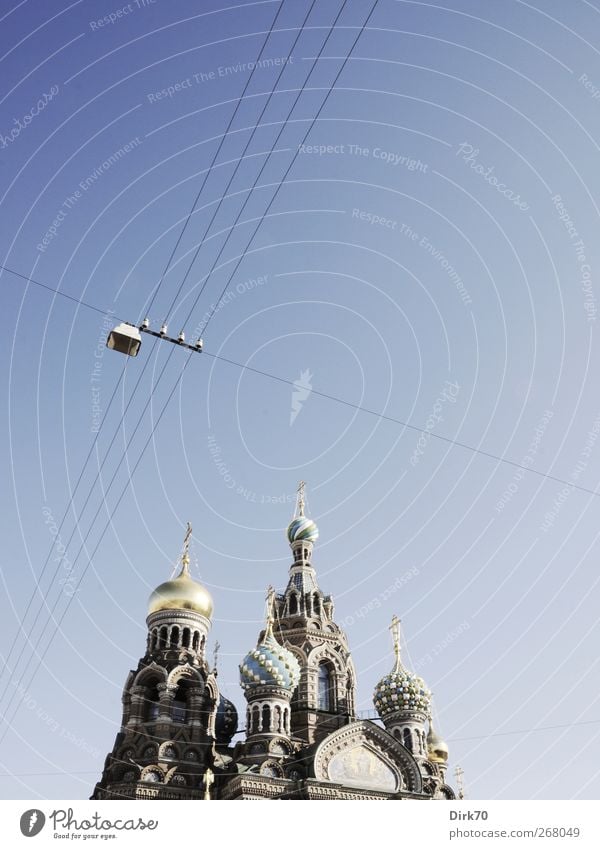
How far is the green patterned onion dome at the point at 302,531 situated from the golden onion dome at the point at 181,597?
8.17 meters

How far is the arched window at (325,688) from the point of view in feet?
106

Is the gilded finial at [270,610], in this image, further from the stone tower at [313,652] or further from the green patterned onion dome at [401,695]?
the green patterned onion dome at [401,695]

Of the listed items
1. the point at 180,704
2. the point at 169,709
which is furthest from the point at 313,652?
the point at 169,709

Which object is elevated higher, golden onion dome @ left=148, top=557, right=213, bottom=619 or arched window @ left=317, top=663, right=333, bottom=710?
golden onion dome @ left=148, top=557, right=213, bottom=619

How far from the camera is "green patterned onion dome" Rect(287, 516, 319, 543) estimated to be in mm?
39000

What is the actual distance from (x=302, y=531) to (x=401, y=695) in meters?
10.2

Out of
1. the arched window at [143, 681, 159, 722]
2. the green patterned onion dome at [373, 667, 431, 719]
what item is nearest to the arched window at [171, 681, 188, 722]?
the arched window at [143, 681, 159, 722]

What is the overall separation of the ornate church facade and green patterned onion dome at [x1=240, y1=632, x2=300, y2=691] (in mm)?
43

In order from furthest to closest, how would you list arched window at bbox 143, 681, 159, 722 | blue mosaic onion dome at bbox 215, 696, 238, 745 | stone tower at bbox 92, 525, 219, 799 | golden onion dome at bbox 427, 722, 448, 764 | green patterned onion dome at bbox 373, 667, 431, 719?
golden onion dome at bbox 427, 722, 448, 764, green patterned onion dome at bbox 373, 667, 431, 719, blue mosaic onion dome at bbox 215, 696, 238, 745, arched window at bbox 143, 681, 159, 722, stone tower at bbox 92, 525, 219, 799

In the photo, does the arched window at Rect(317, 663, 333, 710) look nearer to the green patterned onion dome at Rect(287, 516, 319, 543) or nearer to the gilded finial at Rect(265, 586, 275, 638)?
the gilded finial at Rect(265, 586, 275, 638)

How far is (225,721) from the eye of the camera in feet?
107

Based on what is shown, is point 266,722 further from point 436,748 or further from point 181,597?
point 436,748
